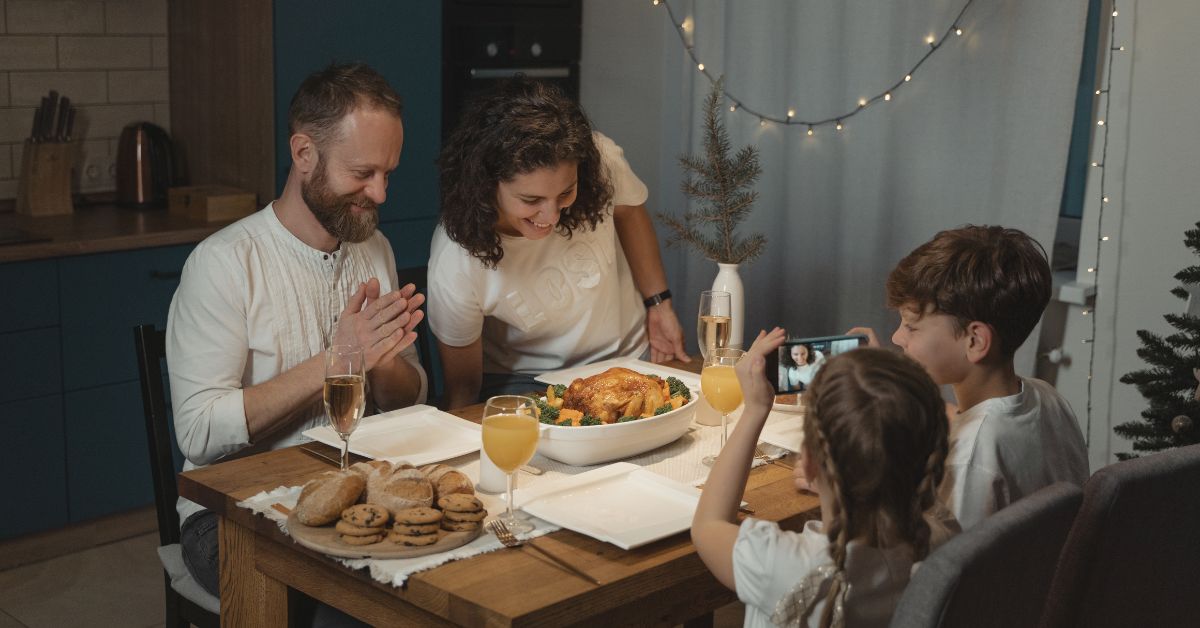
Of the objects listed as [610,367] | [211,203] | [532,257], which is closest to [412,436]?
[610,367]

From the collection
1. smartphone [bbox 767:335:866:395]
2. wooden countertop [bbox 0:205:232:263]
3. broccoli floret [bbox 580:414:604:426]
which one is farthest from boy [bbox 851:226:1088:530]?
wooden countertop [bbox 0:205:232:263]

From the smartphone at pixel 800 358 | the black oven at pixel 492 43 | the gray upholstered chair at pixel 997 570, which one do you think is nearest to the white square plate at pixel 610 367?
the smartphone at pixel 800 358

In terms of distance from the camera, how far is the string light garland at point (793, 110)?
3.49 meters

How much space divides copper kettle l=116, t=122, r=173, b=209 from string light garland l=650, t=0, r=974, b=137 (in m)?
1.63

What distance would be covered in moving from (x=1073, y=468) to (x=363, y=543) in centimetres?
106

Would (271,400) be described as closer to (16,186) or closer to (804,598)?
(804,598)

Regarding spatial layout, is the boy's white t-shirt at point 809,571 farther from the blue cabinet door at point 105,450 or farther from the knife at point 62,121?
the knife at point 62,121

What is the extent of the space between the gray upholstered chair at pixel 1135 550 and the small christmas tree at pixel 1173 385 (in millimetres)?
919

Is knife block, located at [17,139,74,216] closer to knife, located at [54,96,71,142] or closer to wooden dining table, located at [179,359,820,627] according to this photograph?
knife, located at [54,96,71,142]

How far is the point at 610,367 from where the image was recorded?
253 cm

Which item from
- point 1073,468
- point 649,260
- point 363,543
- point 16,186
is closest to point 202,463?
point 363,543

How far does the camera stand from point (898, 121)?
11.9ft

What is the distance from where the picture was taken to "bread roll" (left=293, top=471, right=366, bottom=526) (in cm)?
169

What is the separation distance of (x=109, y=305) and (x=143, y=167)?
2.04 feet
